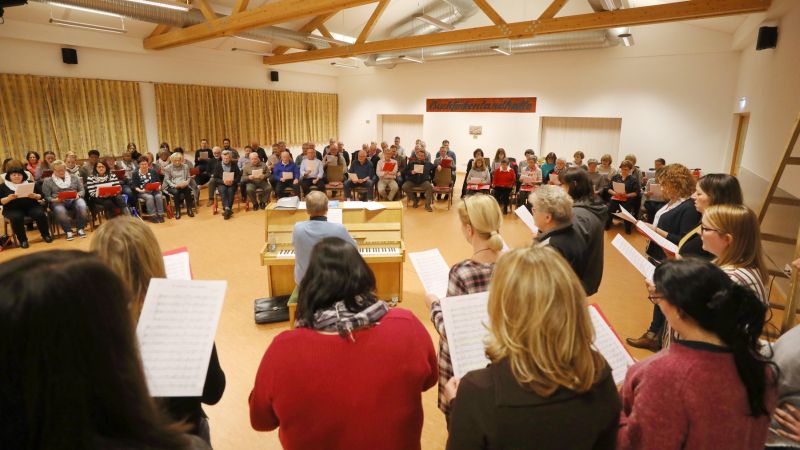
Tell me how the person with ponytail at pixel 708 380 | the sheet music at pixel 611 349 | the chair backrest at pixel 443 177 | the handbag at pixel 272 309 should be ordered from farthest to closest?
1. the chair backrest at pixel 443 177
2. the handbag at pixel 272 309
3. the sheet music at pixel 611 349
4. the person with ponytail at pixel 708 380

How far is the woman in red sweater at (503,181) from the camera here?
8523 mm

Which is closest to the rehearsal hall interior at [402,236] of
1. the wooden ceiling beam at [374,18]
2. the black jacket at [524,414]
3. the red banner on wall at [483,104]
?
the black jacket at [524,414]

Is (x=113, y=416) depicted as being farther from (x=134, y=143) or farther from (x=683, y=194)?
(x=134, y=143)

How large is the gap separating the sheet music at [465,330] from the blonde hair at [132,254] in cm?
106

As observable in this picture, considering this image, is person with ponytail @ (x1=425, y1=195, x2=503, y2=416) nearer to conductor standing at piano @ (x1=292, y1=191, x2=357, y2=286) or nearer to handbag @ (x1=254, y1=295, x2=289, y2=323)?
conductor standing at piano @ (x1=292, y1=191, x2=357, y2=286)

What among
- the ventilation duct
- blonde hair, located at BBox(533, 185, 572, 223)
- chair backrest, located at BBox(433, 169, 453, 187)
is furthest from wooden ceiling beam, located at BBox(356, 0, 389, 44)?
blonde hair, located at BBox(533, 185, 572, 223)

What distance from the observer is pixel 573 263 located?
2.52 m

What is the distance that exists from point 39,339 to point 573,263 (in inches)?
95.9

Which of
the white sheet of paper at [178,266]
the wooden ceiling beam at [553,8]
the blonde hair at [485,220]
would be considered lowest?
the white sheet of paper at [178,266]

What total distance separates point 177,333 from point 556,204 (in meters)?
1.98

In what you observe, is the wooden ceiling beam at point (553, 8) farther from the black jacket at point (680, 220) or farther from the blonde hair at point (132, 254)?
the blonde hair at point (132, 254)

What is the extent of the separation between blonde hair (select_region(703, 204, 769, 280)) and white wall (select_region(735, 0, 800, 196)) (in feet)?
9.33

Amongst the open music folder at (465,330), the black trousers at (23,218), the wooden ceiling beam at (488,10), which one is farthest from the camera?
the wooden ceiling beam at (488,10)

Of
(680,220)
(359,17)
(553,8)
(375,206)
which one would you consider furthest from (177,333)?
(359,17)
